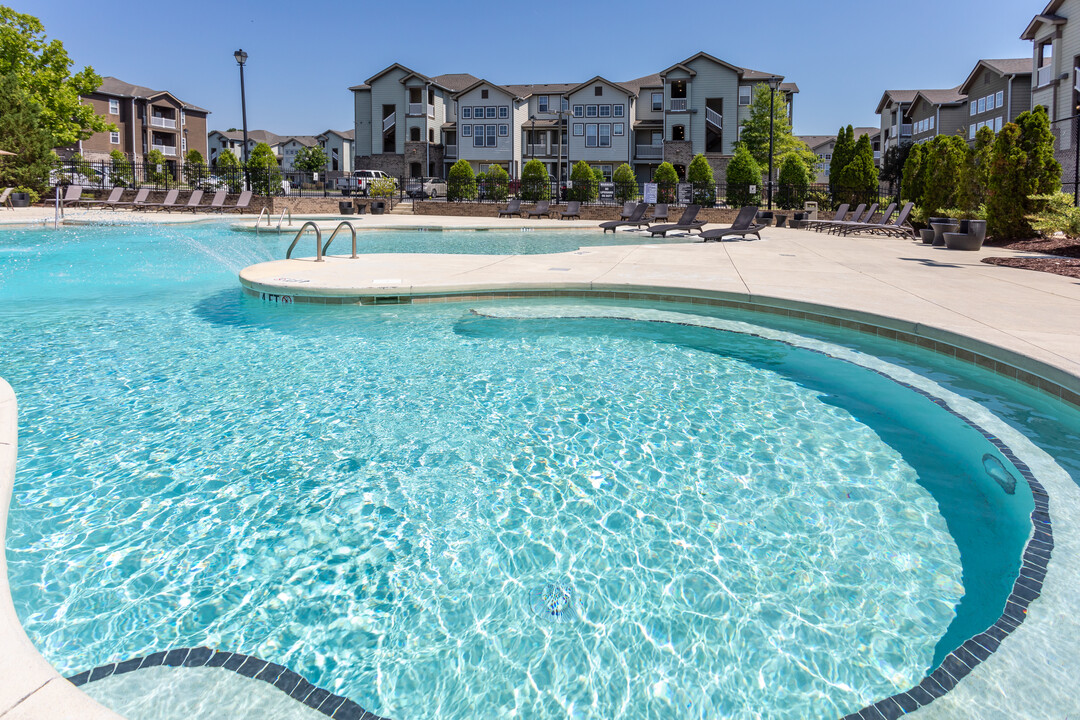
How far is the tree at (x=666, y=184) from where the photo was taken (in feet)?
114

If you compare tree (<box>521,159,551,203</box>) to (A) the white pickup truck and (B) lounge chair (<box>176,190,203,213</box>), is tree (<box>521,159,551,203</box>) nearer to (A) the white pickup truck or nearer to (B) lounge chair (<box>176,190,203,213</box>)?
(A) the white pickup truck

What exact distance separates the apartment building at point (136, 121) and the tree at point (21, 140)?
35.5m

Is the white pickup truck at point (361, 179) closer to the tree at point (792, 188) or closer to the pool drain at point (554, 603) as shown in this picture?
the tree at point (792, 188)

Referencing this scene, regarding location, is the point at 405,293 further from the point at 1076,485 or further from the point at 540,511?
the point at 1076,485

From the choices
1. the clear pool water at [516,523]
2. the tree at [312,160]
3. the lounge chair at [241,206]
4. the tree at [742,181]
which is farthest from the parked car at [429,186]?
the clear pool water at [516,523]

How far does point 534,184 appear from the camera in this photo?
1478 inches

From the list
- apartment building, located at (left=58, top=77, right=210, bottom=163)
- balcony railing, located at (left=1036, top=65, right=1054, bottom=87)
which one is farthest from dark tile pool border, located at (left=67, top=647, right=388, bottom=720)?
apartment building, located at (left=58, top=77, right=210, bottom=163)

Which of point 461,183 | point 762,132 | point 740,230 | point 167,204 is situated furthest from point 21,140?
point 762,132

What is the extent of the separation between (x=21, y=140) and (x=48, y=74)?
38.2ft

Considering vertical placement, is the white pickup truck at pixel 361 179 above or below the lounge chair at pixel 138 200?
above

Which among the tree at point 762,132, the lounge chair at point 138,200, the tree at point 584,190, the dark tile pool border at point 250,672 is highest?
the tree at point 762,132

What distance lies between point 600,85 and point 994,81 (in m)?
27.4

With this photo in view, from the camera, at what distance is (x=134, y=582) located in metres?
3.17

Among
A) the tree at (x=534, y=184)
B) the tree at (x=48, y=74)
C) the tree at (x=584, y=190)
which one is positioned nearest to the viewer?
the tree at (x=584, y=190)
